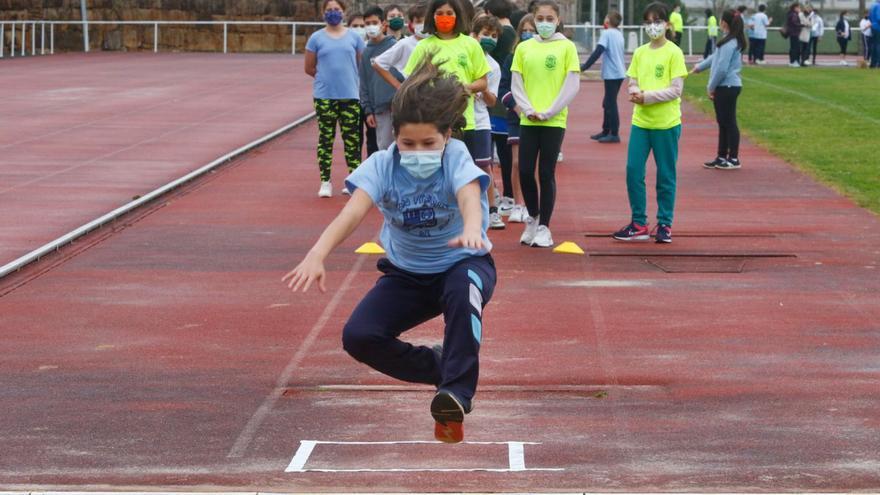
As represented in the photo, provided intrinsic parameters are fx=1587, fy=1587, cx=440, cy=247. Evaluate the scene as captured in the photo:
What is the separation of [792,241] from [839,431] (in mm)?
6176

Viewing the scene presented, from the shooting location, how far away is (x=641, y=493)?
5.88m

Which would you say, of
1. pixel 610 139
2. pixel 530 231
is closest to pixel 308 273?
pixel 530 231

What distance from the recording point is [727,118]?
59.2ft

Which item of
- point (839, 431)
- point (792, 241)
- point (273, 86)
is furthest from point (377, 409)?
point (273, 86)

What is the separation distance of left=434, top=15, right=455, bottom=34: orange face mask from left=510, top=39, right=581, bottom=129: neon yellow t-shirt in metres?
Result: 0.98

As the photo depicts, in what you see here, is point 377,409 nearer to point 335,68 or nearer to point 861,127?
point 335,68

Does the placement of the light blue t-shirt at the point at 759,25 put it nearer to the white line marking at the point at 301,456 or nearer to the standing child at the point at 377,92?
the standing child at the point at 377,92

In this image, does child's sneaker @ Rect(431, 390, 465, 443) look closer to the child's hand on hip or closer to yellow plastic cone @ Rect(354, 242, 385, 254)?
the child's hand on hip

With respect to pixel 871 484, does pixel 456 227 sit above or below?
above

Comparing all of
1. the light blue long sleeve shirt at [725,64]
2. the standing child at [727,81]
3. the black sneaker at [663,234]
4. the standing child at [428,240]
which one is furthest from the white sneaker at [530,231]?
the standing child at [428,240]

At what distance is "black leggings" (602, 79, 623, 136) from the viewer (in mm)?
21391

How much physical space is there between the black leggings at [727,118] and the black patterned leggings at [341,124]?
Answer: 4689 millimetres

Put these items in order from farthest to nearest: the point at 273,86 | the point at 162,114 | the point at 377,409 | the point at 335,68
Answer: the point at 273,86
the point at 162,114
the point at 335,68
the point at 377,409

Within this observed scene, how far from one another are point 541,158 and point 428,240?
612cm
